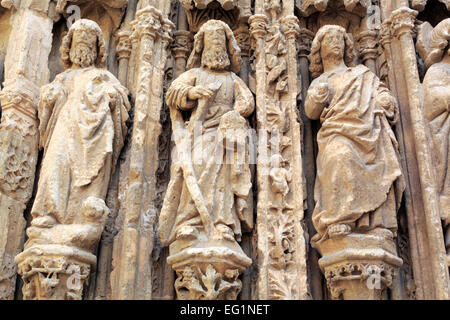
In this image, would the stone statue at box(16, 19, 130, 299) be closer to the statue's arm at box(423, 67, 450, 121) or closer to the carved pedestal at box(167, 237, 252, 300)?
the carved pedestal at box(167, 237, 252, 300)

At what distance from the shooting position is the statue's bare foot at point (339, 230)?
4.79 metres

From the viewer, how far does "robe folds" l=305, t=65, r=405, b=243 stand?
488cm

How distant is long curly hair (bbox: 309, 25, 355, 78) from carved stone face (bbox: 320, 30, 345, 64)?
0.04 metres

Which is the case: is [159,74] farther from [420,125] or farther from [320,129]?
[420,125]

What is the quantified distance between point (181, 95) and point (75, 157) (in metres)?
1.02

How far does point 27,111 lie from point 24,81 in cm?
29

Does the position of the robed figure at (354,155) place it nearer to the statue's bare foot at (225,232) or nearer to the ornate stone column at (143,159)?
the statue's bare foot at (225,232)

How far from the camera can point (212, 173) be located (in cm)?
507

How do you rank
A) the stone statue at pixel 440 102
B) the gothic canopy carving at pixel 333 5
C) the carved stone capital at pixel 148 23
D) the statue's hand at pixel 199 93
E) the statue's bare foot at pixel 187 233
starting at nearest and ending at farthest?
the statue's bare foot at pixel 187 233 → the stone statue at pixel 440 102 → the statue's hand at pixel 199 93 → the carved stone capital at pixel 148 23 → the gothic canopy carving at pixel 333 5

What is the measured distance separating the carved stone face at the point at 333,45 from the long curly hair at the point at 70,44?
2021 millimetres

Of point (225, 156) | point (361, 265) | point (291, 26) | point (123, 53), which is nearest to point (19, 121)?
point (123, 53)

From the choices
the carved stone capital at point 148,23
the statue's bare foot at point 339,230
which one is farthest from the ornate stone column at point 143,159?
the statue's bare foot at point 339,230
